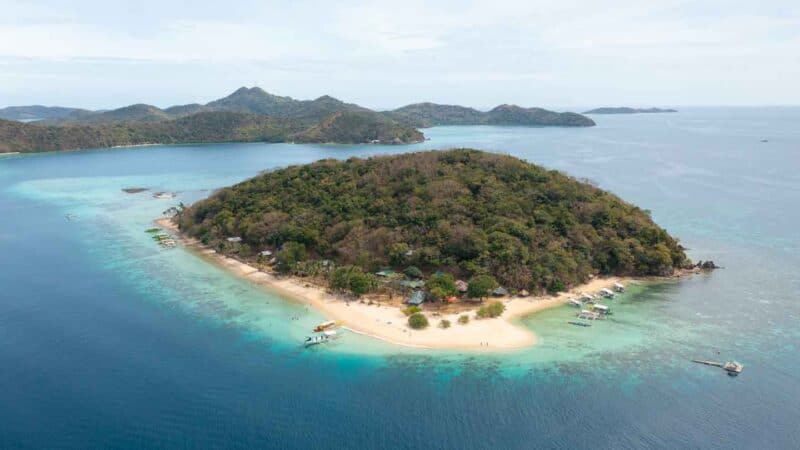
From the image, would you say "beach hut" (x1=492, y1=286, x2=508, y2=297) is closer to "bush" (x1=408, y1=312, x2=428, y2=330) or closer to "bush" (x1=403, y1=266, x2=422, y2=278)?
"bush" (x1=403, y1=266, x2=422, y2=278)

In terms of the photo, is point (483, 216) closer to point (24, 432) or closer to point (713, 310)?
point (713, 310)

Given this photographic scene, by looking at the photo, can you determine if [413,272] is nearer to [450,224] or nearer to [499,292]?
[450,224]

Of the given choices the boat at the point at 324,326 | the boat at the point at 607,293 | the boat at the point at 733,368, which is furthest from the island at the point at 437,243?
the boat at the point at 733,368

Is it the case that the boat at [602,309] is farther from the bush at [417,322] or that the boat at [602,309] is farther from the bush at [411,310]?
the bush at [411,310]

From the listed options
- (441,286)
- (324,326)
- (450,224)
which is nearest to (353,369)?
(324,326)

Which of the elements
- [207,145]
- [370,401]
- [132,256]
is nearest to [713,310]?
[370,401]
